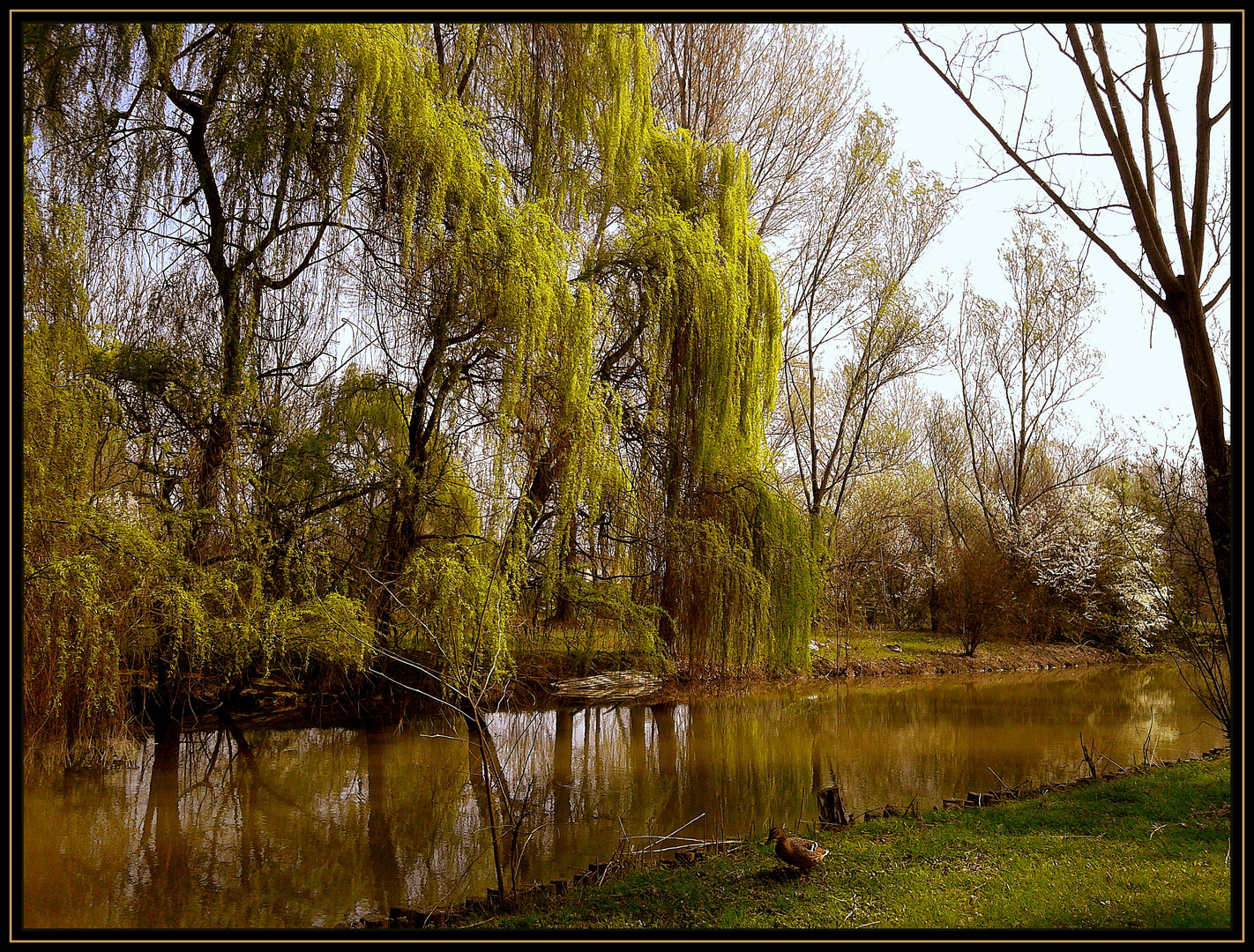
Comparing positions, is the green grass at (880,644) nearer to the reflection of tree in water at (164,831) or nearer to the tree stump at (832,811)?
the tree stump at (832,811)

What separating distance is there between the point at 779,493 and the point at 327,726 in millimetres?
5745

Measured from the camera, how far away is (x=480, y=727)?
363 centimetres

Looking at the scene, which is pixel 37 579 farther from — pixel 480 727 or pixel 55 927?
pixel 480 727

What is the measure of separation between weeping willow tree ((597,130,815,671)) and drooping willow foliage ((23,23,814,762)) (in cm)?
3

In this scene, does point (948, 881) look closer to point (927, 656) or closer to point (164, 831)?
point (164, 831)

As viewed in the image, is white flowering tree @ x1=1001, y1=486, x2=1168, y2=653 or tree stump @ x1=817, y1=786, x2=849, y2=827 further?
white flowering tree @ x1=1001, y1=486, x2=1168, y2=653

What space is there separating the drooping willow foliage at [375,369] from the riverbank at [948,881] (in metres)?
2.20

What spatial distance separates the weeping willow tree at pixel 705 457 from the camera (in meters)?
8.95

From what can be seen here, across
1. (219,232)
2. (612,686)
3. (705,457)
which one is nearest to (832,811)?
(705,457)

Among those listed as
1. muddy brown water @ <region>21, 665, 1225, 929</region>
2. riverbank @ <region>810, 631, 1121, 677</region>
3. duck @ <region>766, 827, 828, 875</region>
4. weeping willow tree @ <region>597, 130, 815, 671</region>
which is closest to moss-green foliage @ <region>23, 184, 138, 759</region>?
muddy brown water @ <region>21, 665, 1225, 929</region>

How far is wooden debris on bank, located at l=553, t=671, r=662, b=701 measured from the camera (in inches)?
393

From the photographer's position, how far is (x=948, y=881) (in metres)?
3.92

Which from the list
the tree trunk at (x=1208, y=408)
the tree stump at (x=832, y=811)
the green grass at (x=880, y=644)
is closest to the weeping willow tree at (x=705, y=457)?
the tree stump at (x=832, y=811)

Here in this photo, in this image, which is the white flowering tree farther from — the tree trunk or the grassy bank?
the tree trunk
